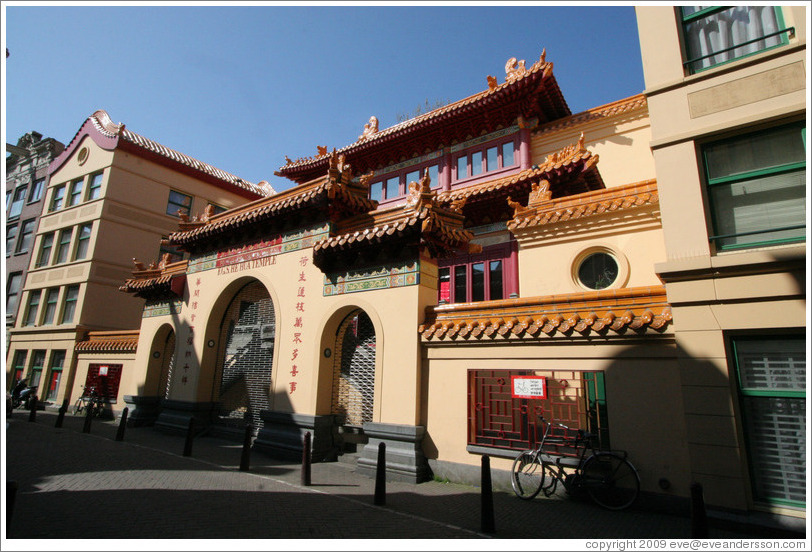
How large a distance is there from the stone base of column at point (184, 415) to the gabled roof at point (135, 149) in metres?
16.2

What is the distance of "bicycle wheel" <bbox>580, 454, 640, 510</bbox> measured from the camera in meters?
6.67

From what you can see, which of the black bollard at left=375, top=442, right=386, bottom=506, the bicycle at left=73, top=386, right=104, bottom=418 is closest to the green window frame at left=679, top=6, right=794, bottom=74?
the black bollard at left=375, top=442, right=386, bottom=506

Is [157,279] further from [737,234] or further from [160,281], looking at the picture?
[737,234]

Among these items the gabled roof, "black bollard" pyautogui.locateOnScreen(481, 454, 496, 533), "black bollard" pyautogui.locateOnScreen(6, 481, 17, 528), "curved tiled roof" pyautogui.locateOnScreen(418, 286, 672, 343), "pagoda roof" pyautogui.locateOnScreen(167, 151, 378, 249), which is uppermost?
the gabled roof

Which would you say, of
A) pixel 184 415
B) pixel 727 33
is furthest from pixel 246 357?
pixel 727 33

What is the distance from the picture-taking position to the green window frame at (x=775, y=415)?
5.64 m

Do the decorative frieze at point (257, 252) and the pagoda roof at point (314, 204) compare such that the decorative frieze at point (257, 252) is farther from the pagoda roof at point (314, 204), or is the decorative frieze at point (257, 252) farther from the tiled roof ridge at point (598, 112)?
the tiled roof ridge at point (598, 112)

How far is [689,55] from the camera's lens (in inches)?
291

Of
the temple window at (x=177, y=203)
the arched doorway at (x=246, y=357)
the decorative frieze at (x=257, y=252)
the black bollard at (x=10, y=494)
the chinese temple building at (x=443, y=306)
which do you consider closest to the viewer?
the black bollard at (x=10, y=494)

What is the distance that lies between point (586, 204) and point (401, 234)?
209 inches

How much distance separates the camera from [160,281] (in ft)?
50.6

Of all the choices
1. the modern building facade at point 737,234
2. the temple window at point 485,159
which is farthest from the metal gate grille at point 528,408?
the temple window at point 485,159

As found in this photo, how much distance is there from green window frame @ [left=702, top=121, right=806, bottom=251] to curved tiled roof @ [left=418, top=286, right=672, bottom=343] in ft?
4.50

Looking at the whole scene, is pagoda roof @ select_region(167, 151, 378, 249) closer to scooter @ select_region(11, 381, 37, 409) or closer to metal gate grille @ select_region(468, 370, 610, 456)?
metal gate grille @ select_region(468, 370, 610, 456)
